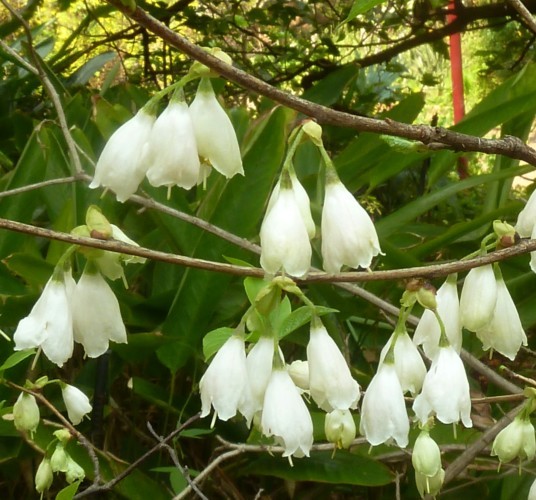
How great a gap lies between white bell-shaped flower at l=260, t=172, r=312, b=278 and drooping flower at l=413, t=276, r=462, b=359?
0.28 metres

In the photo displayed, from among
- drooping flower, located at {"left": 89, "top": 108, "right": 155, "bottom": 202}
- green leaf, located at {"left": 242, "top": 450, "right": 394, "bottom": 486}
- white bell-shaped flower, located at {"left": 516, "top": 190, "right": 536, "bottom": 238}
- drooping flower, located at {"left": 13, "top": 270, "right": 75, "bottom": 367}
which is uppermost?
drooping flower, located at {"left": 89, "top": 108, "right": 155, "bottom": 202}

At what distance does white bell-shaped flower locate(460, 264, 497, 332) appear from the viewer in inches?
35.0

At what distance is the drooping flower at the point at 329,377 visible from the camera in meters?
0.85

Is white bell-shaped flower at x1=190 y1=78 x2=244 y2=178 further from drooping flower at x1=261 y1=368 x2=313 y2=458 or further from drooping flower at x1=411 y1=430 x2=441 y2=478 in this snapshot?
drooping flower at x1=411 y1=430 x2=441 y2=478

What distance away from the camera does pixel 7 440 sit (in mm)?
1493

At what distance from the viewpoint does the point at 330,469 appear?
1.41 m

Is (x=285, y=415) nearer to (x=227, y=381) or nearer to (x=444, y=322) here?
(x=227, y=381)

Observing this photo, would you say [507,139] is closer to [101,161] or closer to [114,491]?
[101,161]

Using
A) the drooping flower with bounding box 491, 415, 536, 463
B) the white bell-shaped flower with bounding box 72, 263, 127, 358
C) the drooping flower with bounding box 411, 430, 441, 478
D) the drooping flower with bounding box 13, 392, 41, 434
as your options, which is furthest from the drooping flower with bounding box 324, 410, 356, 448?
the drooping flower with bounding box 13, 392, 41, 434

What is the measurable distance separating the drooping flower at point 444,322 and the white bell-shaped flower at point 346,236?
0.73 ft

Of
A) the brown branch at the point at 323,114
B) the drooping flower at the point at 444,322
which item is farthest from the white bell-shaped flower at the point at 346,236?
the drooping flower at the point at 444,322

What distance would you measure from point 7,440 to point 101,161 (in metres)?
0.90

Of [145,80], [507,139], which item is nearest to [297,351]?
[507,139]

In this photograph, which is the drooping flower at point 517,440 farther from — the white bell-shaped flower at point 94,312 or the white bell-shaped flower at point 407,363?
the white bell-shaped flower at point 94,312
